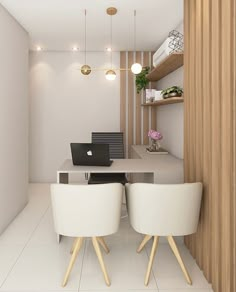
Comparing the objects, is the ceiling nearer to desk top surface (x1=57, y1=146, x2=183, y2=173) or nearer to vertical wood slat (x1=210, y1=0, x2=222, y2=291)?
vertical wood slat (x1=210, y1=0, x2=222, y2=291)

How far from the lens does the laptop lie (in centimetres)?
359

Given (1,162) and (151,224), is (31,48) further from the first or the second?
(151,224)

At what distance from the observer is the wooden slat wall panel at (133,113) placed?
6.57 metres

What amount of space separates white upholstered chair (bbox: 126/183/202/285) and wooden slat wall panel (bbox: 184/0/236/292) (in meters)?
0.17

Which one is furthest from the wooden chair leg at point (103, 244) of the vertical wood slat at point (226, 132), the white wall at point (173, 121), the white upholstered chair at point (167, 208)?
the white wall at point (173, 121)

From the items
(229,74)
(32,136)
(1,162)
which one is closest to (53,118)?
(32,136)

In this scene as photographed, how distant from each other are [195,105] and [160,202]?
3.33 feet

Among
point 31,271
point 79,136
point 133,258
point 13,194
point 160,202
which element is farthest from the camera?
point 79,136

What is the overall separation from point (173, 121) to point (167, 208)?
8.89 feet

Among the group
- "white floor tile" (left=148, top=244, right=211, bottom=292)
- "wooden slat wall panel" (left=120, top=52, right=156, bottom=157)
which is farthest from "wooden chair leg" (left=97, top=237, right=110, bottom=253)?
"wooden slat wall panel" (left=120, top=52, right=156, bottom=157)

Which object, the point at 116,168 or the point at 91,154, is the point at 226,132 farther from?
the point at 91,154

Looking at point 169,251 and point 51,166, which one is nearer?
point 169,251

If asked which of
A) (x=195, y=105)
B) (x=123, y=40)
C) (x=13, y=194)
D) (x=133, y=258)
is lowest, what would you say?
(x=133, y=258)

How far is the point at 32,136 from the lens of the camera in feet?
21.5
